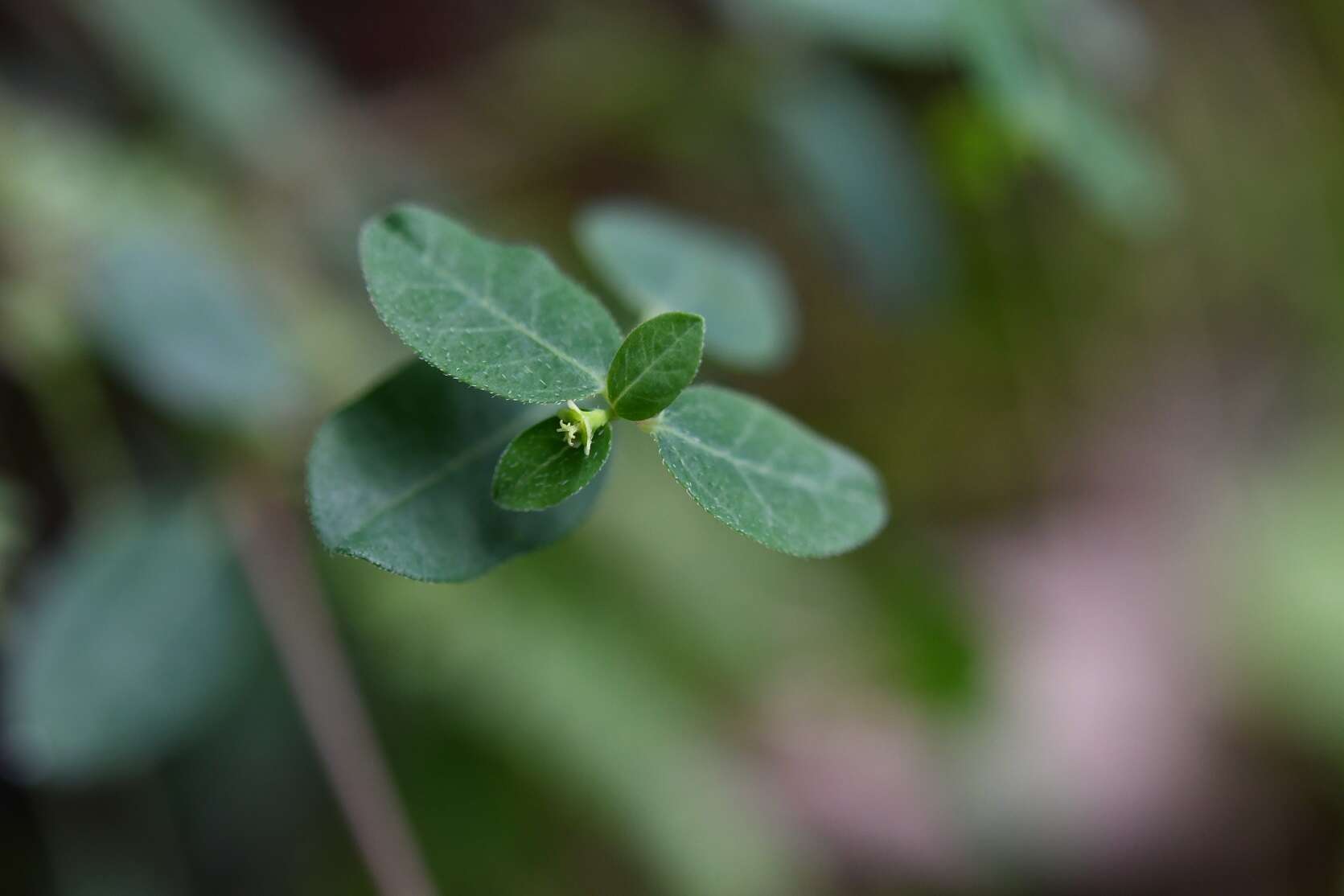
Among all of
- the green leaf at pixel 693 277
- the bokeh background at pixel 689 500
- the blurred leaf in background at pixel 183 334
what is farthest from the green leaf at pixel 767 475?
the blurred leaf in background at pixel 183 334

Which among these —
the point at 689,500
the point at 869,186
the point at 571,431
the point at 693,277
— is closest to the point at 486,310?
the point at 571,431

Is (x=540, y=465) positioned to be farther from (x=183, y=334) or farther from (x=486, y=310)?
(x=183, y=334)

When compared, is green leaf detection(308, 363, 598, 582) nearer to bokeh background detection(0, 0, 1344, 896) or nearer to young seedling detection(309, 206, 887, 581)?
young seedling detection(309, 206, 887, 581)

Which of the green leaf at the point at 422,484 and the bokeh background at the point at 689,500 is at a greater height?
the green leaf at the point at 422,484

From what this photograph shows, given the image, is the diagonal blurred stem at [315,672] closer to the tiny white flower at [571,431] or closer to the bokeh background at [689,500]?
the bokeh background at [689,500]

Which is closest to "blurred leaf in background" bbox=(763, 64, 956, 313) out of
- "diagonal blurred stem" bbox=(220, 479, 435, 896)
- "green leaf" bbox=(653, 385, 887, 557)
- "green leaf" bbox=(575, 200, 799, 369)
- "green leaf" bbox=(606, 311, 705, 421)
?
"green leaf" bbox=(575, 200, 799, 369)

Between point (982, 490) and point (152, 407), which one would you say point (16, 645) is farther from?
point (982, 490)
